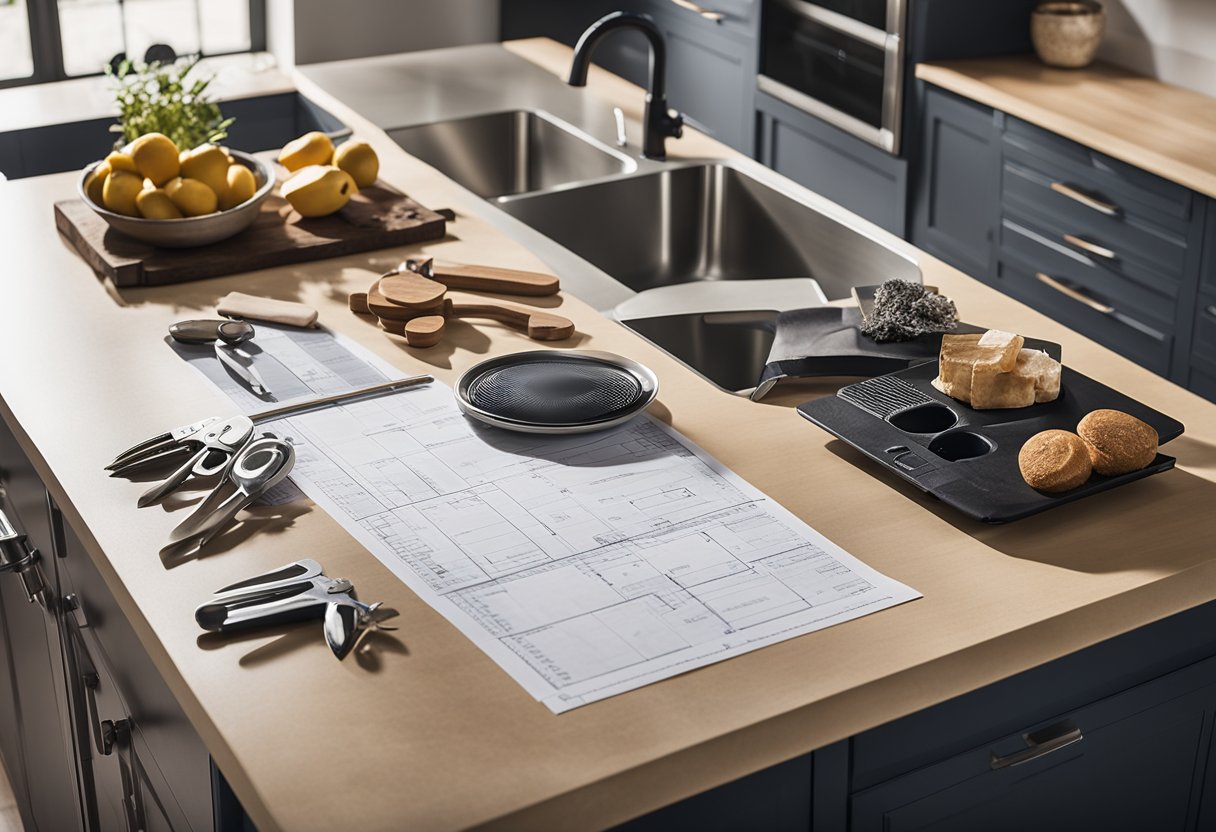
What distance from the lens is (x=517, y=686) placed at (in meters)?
1.15

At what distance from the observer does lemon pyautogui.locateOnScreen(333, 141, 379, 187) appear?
89.0 inches

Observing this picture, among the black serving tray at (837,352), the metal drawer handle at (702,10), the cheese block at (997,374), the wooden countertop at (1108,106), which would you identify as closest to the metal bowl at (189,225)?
the black serving tray at (837,352)

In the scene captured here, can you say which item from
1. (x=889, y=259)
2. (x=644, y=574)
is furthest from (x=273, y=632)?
(x=889, y=259)

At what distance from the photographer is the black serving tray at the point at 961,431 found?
4.55 ft

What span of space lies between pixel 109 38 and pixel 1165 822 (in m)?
3.77

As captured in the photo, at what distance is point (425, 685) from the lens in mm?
1153

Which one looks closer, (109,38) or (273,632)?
(273,632)

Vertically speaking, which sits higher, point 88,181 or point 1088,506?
point 88,181

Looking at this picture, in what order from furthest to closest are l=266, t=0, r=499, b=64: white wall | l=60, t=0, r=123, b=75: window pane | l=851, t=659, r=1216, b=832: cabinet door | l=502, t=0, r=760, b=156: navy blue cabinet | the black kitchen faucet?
l=502, t=0, r=760, b=156: navy blue cabinet < l=266, t=0, r=499, b=64: white wall < l=60, t=0, r=123, b=75: window pane < the black kitchen faucet < l=851, t=659, r=1216, b=832: cabinet door

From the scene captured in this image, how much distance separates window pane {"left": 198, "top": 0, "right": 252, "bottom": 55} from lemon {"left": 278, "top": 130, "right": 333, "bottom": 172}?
2224 mm

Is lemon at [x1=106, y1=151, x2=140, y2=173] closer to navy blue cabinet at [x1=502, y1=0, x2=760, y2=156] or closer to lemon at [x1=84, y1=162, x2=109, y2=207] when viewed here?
lemon at [x1=84, y1=162, x2=109, y2=207]

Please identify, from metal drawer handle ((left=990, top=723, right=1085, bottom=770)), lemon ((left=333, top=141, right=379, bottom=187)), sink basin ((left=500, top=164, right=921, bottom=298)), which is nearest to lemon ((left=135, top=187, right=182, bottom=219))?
lemon ((left=333, top=141, right=379, bottom=187))

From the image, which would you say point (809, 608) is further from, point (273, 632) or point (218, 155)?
point (218, 155)

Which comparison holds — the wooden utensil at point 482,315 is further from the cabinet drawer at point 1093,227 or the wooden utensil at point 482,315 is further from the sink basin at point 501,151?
the cabinet drawer at point 1093,227
